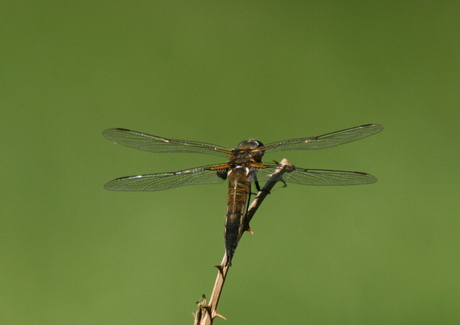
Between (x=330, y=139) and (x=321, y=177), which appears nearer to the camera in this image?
(x=321, y=177)

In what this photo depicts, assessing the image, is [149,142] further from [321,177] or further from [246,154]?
[321,177]

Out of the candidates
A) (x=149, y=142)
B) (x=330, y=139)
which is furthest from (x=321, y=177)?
(x=149, y=142)

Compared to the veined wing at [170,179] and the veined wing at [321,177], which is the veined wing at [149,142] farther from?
the veined wing at [321,177]

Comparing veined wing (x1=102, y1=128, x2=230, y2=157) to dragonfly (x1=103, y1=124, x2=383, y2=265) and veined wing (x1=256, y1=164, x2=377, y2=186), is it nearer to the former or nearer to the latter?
dragonfly (x1=103, y1=124, x2=383, y2=265)

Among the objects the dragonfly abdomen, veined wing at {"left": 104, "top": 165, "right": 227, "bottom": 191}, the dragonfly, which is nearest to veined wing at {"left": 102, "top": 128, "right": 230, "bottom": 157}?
the dragonfly

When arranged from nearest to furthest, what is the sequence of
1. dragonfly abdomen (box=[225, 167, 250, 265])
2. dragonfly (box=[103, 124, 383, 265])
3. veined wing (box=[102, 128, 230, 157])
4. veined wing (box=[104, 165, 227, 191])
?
dragonfly abdomen (box=[225, 167, 250, 265]), dragonfly (box=[103, 124, 383, 265]), veined wing (box=[104, 165, 227, 191]), veined wing (box=[102, 128, 230, 157])

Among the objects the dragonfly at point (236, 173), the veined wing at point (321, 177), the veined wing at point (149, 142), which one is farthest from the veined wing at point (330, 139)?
the veined wing at point (149, 142)

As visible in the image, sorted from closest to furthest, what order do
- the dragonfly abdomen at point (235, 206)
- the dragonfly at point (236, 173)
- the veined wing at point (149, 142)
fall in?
the dragonfly abdomen at point (235, 206) → the dragonfly at point (236, 173) → the veined wing at point (149, 142)

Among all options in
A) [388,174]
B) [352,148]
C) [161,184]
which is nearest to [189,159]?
[352,148]
